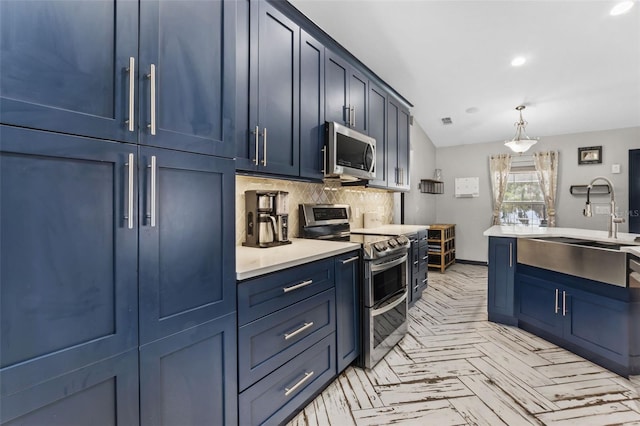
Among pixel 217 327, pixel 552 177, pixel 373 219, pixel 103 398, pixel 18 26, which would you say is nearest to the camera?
pixel 18 26

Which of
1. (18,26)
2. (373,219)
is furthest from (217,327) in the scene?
(373,219)

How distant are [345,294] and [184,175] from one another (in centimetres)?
131

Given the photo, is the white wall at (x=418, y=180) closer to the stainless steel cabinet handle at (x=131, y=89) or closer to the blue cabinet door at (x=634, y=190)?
the blue cabinet door at (x=634, y=190)

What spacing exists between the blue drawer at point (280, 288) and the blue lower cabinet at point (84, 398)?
1.50 ft

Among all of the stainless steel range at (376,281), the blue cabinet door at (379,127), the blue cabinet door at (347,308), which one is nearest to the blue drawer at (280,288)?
the blue cabinet door at (347,308)

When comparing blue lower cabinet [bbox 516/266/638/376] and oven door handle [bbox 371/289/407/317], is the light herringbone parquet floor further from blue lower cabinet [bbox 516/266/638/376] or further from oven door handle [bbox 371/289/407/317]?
oven door handle [bbox 371/289/407/317]

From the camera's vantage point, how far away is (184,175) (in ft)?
3.66

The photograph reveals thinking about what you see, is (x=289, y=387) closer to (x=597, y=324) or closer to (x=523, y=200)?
(x=597, y=324)

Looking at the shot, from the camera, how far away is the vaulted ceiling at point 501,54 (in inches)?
99.3

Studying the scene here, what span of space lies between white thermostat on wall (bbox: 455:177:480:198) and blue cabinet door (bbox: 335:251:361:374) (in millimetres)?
4712

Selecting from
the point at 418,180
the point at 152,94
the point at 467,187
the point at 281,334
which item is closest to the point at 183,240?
the point at 152,94

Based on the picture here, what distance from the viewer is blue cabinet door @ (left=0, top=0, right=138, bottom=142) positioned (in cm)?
75

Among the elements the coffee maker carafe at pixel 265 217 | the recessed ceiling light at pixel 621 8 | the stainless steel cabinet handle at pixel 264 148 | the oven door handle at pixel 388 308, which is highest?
the recessed ceiling light at pixel 621 8

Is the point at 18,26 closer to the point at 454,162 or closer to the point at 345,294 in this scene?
the point at 345,294
